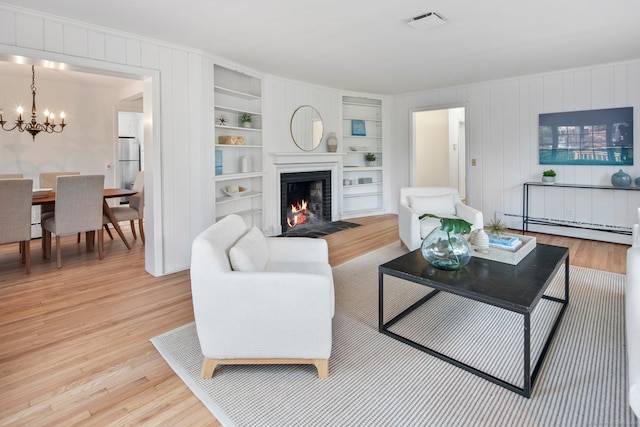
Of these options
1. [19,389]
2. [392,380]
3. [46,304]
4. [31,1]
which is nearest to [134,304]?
[46,304]

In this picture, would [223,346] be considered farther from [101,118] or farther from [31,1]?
[101,118]

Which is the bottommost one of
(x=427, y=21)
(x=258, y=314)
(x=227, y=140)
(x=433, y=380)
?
(x=433, y=380)

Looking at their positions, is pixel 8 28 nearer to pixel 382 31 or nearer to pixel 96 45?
pixel 96 45

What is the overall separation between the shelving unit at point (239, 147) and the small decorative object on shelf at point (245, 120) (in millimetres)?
41

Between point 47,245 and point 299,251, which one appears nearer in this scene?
point 299,251

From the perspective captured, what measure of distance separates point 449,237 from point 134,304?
7.95 feet

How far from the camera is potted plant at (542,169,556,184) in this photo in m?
5.09

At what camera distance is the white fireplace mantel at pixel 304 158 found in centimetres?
536

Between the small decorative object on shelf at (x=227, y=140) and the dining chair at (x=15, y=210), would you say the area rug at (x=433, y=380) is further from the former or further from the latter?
the small decorative object on shelf at (x=227, y=140)

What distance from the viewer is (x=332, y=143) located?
6.27 m

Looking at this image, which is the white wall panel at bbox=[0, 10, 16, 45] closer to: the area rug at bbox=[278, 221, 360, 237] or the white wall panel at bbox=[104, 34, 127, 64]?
the white wall panel at bbox=[104, 34, 127, 64]

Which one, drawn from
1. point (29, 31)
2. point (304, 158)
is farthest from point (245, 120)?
point (29, 31)

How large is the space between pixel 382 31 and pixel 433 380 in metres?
2.97

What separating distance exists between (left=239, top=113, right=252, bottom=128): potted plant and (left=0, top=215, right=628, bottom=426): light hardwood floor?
2.08m
